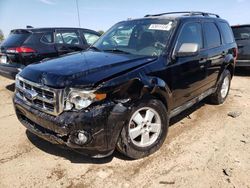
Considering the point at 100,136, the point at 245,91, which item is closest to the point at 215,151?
the point at 100,136

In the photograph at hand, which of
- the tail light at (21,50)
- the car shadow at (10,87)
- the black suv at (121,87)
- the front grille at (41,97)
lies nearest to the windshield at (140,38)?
the black suv at (121,87)

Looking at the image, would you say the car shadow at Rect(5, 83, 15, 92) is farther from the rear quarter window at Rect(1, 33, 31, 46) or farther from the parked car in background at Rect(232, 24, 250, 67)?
the parked car in background at Rect(232, 24, 250, 67)

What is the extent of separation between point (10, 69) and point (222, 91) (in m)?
5.11

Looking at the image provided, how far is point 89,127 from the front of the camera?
116 inches

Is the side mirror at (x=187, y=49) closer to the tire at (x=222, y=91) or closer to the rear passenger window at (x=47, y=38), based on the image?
the tire at (x=222, y=91)

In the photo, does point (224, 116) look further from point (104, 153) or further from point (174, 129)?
point (104, 153)

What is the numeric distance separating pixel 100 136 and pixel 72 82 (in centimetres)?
68

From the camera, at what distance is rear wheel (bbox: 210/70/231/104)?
5844 mm

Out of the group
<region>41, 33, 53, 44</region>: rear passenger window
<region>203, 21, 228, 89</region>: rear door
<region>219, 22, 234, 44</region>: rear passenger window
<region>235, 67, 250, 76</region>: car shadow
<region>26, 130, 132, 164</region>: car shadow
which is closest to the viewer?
<region>26, 130, 132, 164</region>: car shadow

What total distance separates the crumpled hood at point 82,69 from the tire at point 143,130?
53cm

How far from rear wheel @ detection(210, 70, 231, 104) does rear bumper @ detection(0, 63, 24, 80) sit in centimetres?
459

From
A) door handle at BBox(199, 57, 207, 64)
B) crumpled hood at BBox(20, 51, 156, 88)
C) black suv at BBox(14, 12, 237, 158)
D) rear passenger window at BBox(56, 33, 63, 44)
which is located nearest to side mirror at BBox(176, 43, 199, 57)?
black suv at BBox(14, 12, 237, 158)

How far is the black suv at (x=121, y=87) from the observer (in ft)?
9.84

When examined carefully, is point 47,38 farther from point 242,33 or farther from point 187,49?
point 242,33
